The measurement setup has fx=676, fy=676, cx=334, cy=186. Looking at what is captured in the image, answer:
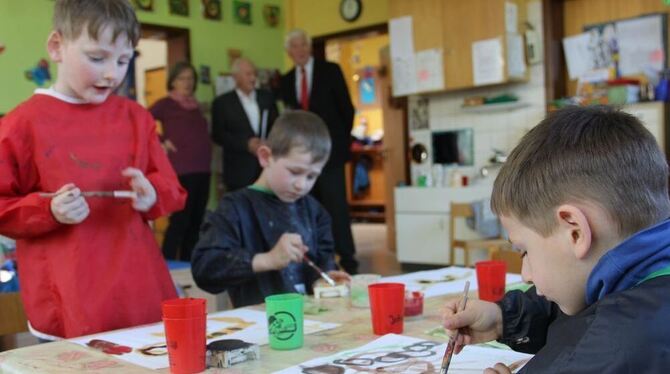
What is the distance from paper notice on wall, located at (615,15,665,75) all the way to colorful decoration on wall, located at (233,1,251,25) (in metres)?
3.34

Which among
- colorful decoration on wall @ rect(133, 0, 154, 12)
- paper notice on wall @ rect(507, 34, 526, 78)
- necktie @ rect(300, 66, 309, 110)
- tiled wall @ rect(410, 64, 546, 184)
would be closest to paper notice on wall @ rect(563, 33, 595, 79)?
tiled wall @ rect(410, 64, 546, 184)

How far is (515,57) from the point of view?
550 cm

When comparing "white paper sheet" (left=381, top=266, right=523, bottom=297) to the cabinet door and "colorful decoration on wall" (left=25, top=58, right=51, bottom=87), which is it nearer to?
the cabinet door

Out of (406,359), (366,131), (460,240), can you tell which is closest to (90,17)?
(406,359)

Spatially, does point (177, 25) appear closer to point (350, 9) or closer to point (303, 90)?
point (303, 90)

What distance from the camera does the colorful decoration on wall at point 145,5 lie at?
5701 millimetres

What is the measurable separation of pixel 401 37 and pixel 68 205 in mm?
4961

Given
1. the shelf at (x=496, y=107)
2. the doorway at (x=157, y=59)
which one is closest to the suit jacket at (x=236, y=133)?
the doorway at (x=157, y=59)

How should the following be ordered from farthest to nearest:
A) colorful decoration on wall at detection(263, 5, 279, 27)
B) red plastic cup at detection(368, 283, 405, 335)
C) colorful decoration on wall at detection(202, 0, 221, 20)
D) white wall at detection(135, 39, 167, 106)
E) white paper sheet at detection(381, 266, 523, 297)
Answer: white wall at detection(135, 39, 167, 106) < colorful decoration on wall at detection(263, 5, 279, 27) < colorful decoration on wall at detection(202, 0, 221, 20) < white paper sheet at detection(381, 266, 523, 297) < red plastic cup at detection(368, 283, 405, 335)

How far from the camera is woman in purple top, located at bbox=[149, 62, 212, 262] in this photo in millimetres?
5473

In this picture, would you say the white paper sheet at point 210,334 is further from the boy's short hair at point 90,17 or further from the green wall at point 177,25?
the green wall at point 177,25

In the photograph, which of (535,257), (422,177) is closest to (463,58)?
(422,177)

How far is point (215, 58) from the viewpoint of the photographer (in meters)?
6.33

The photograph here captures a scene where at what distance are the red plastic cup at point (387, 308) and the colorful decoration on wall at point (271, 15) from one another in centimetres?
576
